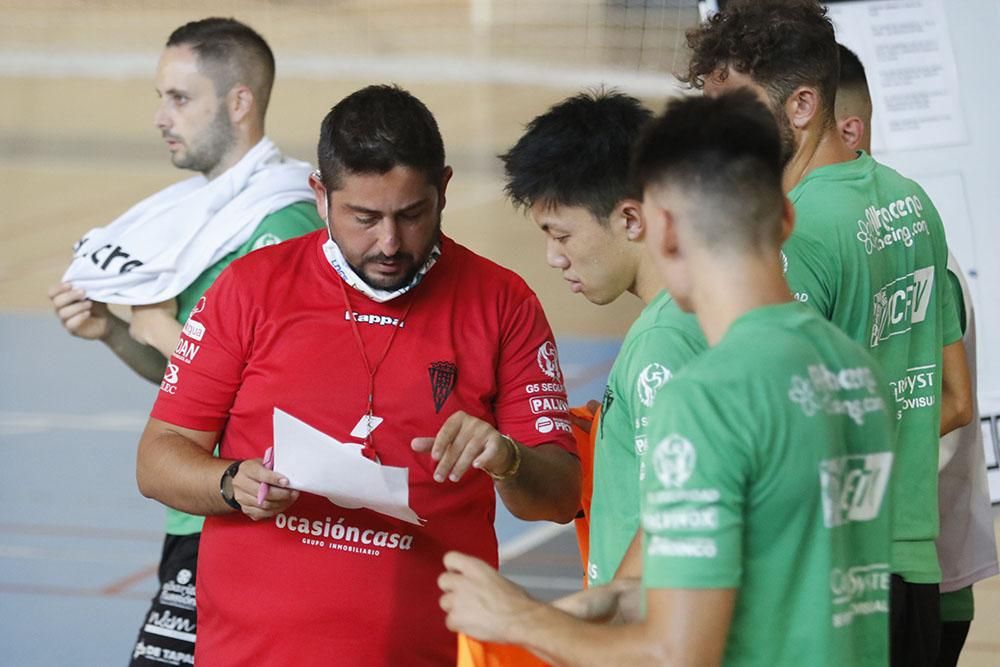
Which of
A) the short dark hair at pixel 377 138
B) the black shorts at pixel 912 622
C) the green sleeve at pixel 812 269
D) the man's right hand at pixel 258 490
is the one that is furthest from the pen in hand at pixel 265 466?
the black shorts at pixel 912 622

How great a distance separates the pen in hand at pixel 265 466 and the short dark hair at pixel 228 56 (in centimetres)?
200

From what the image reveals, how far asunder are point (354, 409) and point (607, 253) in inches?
25.6

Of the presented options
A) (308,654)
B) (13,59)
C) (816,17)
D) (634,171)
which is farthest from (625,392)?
(13,59)

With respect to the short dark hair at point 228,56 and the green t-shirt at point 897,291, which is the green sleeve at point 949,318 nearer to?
the green t-shirt at point 897,291

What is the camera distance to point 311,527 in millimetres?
2961

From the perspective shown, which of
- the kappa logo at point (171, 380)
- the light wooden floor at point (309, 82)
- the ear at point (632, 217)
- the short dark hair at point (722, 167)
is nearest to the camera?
the short dark hair at point (722, 167)

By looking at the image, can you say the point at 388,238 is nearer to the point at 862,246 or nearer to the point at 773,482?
the point at 862,246

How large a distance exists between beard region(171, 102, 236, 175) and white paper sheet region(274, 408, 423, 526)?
6.52 feet

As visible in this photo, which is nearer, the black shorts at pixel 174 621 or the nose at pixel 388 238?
the nose at pixel 388 238

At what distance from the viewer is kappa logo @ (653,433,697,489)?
187 centimetres

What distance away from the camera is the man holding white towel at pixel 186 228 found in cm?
387

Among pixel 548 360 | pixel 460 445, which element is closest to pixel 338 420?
pixel 460 445

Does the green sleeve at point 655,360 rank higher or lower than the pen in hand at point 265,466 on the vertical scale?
higher

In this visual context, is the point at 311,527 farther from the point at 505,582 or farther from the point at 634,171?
the point at 634,171
